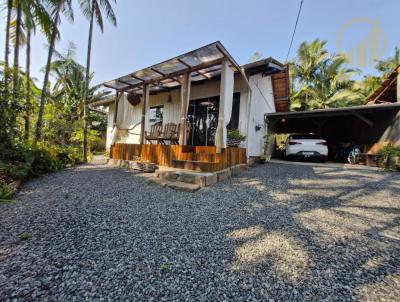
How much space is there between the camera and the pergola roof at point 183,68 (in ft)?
15.1

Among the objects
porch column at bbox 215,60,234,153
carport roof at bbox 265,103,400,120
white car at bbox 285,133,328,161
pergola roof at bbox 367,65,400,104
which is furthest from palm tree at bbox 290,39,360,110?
porch column at bbox 215,60,234,153

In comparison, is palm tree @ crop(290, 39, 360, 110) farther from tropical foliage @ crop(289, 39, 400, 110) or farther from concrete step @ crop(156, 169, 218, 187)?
concrete step @ crop(156, 169, 218, 187)

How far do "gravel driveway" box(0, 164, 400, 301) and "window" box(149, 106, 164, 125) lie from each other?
19.5 feet

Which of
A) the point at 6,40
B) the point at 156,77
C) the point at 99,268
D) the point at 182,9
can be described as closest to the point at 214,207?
the point at 99,268

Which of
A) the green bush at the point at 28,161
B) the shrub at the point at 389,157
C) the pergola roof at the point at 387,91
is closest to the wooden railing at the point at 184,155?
the green bush at the point at 28,161

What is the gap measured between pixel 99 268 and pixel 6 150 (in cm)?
480

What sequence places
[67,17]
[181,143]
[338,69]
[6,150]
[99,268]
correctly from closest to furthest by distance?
[99,268]
[6,150]
[181,143]
[67,17]
[338,69]

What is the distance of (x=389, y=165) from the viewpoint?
671 cm

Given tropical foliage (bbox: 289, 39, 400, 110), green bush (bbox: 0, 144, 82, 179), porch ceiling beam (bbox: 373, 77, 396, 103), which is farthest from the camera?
tropical foliage (bbox: 289, 39, 400, 110)

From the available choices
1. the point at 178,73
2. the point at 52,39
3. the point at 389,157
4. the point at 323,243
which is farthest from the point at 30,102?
the point at 389,157

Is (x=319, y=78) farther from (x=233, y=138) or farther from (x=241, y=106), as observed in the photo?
(x=233, y=138)

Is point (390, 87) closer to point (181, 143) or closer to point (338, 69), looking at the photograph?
point (338, 69)

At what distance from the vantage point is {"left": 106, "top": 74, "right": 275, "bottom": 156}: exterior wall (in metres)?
6.71

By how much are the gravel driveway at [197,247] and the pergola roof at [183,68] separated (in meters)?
3.44
